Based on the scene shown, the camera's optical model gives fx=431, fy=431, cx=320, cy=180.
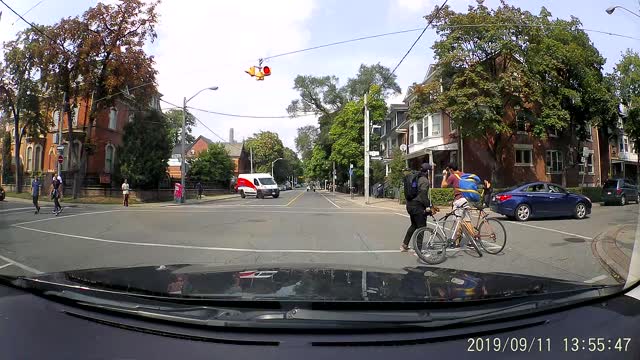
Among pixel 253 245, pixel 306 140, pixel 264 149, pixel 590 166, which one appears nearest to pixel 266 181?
pixel 306 140

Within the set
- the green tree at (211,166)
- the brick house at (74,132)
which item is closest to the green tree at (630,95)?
the brick house at (74,132)

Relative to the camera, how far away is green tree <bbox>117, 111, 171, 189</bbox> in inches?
1102

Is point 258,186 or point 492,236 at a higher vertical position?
point 258,186

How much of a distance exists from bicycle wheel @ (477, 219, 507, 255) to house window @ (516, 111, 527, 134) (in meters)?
2.65

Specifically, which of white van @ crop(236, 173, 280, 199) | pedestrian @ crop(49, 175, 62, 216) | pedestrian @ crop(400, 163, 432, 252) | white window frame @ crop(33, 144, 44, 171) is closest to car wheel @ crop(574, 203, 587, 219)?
pedestrian @ crop(400, 163, 432, 252)

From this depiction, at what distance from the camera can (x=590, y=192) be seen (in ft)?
42.2

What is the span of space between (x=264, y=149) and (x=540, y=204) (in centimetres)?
8456

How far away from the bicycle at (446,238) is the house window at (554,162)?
314 cm

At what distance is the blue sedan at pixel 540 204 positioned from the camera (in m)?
15.0

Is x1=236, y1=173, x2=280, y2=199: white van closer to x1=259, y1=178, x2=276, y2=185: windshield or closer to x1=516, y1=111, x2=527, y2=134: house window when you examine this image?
x1=259, y1=178, x2=276, y2=185: windshield

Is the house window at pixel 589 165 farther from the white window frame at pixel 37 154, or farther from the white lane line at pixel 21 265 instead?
the white window frame at pixel 37 154

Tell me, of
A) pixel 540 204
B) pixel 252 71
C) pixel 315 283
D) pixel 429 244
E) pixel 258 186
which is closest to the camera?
pixel 315 283

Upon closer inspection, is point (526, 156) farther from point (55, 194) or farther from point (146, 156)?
point (146, 156)

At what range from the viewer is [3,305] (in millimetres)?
2629
